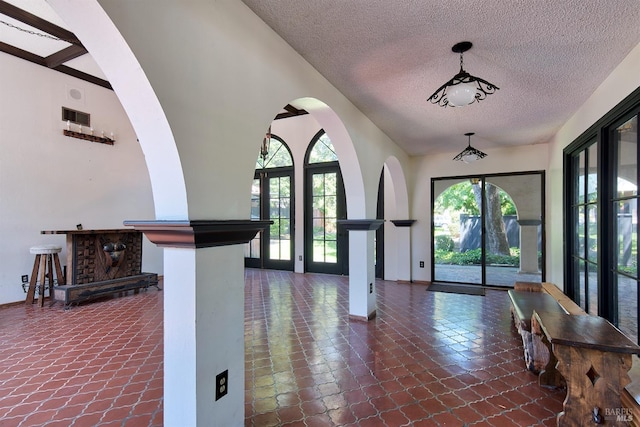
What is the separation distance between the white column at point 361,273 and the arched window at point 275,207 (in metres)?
3.62

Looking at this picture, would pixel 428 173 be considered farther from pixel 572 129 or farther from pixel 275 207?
pixel 275 207

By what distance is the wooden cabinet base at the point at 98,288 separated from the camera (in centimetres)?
432

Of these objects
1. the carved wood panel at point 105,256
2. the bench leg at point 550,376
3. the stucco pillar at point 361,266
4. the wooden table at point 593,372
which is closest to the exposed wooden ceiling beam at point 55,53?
the carved wood panel at point 105,256

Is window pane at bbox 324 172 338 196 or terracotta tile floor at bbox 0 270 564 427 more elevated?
window pane at bbox 324 172 338 196

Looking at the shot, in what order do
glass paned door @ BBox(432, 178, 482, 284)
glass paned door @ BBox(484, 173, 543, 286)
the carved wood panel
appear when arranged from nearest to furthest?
the carved wood panel
glass paned door @ BBox(484, 173, 543, 286)
glass paned door @ BBox(432, 178, 482, 284)

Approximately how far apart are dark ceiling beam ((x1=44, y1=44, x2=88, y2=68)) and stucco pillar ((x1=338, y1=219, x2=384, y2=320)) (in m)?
4.44

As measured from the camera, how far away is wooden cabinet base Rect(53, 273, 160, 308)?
4.32 m

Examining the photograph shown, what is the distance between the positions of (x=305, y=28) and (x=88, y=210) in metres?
5.26

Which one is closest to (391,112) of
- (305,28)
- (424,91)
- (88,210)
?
(424,91)

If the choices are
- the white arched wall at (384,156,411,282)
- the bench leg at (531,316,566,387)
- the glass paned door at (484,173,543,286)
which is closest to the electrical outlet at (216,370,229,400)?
the bench leg at (531,316,566,387)

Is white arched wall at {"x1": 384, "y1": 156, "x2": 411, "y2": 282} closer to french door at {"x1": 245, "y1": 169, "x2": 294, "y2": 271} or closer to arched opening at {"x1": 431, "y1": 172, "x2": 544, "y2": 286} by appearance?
arched opening at {"x1": 431, "y1": 172, "x2": 544, "y2": 286}

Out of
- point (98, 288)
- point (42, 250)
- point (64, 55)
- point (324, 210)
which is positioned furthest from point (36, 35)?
point (324, 210)

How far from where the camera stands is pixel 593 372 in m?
1.89

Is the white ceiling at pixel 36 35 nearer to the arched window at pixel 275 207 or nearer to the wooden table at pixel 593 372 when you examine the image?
the arched window at pixel 275 207
